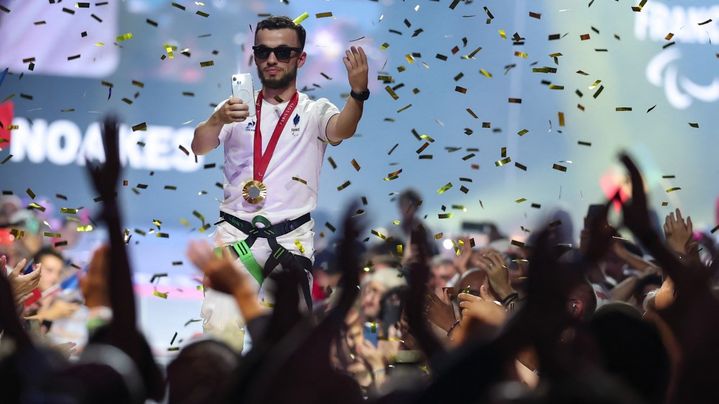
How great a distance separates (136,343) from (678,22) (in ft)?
27.8

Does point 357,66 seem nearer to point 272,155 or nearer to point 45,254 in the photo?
point 272,155

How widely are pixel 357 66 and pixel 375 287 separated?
1.62 metres

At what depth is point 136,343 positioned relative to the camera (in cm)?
243

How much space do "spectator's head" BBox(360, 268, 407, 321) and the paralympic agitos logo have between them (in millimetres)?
4278

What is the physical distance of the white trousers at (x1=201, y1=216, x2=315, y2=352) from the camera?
18.0 feet

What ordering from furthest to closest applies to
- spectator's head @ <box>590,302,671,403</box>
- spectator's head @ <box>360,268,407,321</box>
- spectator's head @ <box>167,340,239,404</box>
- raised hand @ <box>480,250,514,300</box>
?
1. spectator's head @ <box>360,268,407,321</box>
2. raised hand @ <box>480,250,514,300</box>
3. spectator's head @ <box>167,340,239,404</box>
4. spectator's head @ <box>590,302,671,403</box>

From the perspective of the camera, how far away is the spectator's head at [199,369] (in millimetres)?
2426

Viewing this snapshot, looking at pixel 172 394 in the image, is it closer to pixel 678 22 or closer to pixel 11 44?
pixel 11 44

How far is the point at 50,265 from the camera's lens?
7.49 meters

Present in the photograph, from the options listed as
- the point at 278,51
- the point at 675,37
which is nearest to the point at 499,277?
the point at 278,51

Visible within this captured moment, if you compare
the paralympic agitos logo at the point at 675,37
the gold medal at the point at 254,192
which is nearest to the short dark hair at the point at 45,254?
the gold medal at the point at 254,192

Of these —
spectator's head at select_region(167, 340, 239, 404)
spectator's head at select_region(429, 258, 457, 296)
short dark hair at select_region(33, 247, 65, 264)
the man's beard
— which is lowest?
spectator's head at select_region(429, 258, 457, 296)

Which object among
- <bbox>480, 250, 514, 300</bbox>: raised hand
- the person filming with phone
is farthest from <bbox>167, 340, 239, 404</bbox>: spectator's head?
the person filming with phone

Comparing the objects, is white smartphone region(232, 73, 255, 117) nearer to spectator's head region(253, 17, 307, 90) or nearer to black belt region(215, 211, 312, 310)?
spectator's head region(253, 17, 307, 90)
